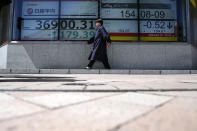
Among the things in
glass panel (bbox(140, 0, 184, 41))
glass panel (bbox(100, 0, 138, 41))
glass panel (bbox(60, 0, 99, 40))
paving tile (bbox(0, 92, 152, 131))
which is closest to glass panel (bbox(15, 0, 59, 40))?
glass panel (bbox(60, 0, 99, 40))

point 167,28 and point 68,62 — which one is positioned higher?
point 167,28

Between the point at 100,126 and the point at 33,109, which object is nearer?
the point at 100,126

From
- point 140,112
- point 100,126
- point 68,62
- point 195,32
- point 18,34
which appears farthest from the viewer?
point 195,32

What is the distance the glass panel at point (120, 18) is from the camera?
6.76 m

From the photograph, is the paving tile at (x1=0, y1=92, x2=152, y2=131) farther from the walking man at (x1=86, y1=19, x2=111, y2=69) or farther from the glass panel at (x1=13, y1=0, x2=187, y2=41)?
the glass panel at (x1=13, y1=0, x2=187, y2=41)

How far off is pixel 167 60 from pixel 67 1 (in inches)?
213

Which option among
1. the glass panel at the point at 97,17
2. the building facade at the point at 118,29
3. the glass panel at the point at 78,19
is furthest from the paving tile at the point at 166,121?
the glass panel at the point at 78,19

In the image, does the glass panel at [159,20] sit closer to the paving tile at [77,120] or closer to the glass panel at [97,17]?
the glass panel at [97,17]

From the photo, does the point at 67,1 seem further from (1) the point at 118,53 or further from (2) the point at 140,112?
(2) the point at 140,112

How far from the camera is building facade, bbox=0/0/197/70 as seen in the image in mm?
6137

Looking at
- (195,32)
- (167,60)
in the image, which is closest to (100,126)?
(167,60)

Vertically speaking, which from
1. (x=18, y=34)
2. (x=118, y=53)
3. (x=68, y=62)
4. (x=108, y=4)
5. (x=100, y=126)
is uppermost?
(x=108, y=4)

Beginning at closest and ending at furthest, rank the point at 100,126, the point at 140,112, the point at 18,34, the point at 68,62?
1. the point at 100,126
2. the point at 140,112
3. the point at 68,62
4. the point at 18,34

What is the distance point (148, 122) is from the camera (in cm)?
61
